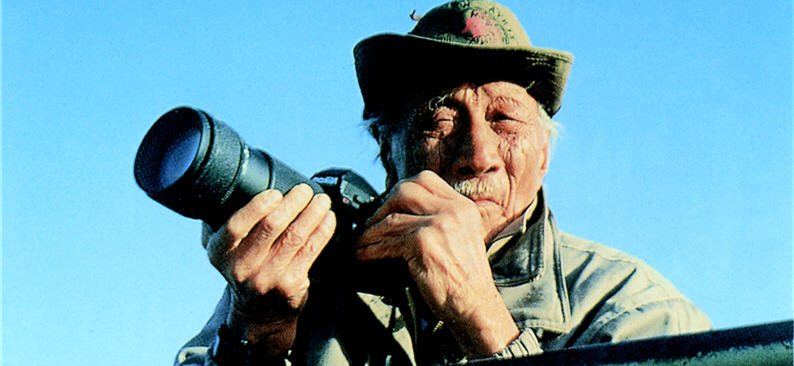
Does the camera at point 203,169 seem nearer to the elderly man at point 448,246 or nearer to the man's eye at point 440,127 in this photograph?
the elderly man at point 448,246

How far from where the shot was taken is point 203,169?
1778 mm

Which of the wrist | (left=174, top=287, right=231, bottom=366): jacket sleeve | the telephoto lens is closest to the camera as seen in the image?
the telephoto lens

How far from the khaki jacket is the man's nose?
222 mm

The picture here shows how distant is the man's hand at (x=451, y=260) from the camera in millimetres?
1931

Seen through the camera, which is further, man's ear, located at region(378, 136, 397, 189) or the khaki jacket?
man's ear, located at region(378, 136, 397, 189)

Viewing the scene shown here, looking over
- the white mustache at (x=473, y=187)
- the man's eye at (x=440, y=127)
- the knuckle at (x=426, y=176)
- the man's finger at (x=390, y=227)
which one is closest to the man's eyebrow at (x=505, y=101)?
the man's eye at (x=440, y=127)

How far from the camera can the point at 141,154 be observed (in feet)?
6.22

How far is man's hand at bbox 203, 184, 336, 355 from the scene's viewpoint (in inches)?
77.2

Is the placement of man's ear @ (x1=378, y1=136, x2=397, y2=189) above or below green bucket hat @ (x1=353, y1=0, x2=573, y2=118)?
below

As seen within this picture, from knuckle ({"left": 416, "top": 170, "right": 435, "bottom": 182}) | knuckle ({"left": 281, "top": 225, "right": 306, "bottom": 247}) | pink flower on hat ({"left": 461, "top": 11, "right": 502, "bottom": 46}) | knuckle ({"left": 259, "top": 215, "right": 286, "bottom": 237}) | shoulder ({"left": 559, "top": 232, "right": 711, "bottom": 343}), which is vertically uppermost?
pink flower on hat ({"left": 461, "top": 11, "right": 502, "bottom": 46})

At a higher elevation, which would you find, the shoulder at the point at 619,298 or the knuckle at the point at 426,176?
the knuckle at the point at 426,176

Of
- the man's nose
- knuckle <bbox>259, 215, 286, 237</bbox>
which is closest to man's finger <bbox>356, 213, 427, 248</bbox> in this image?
knuckle <bbox>259, 215, 286, 237</bbox>

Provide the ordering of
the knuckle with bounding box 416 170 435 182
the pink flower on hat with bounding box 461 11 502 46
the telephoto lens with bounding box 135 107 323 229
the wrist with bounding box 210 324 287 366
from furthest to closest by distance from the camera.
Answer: the pink flower on hat with bounding box 461 11 502 46, the wrist with bounding box 210 324 287 366, the knuckle with bounding box 416 170 435 182, the telephoto lens with bounding box 135 107 323 229

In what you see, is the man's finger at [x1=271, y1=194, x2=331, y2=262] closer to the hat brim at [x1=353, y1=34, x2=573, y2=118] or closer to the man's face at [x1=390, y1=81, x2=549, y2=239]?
the man's face at [x1=390, y1=81, x2=549, y2=239]
